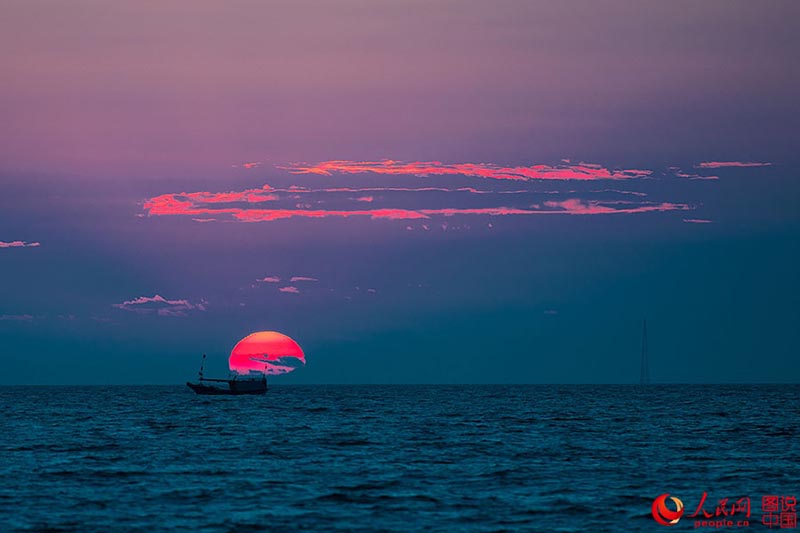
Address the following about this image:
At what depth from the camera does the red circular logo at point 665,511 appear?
42594mm

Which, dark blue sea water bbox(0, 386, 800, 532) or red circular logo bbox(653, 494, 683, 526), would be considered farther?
dark blue sea water bbox(0, 386, 800, 532)

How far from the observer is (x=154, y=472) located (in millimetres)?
60594

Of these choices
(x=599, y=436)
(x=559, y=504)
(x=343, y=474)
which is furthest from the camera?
(x=599, y=436)

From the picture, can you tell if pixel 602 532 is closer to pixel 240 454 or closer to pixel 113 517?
pixel 113 517

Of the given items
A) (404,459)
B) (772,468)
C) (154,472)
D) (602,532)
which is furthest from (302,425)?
(602,532)

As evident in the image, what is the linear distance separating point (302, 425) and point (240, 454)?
40.3 metres

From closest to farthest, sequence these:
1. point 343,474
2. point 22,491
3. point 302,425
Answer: point 22,491 → point 343,474 → point 302,425

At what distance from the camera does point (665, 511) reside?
1772 inches

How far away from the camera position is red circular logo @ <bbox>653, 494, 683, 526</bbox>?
4259cm

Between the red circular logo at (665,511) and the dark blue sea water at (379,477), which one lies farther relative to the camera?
the dark blue sea water at (379,477)

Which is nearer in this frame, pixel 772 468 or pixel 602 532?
pixel 602 532

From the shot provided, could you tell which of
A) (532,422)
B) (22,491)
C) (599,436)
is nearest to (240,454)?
(22,491)

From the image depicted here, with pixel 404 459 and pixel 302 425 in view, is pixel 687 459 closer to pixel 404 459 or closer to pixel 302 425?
pixel 404 459

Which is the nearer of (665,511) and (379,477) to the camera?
(665,511)
